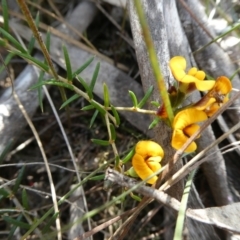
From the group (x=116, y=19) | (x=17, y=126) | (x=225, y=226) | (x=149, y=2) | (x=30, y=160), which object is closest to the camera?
(x=225, y=226)

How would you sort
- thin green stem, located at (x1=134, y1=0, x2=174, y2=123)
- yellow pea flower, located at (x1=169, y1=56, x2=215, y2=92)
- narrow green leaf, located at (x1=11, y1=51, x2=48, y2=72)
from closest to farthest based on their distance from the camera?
1. thin green stem, located at (x1=134, y1=0, x2=174, y2=123)
2. yellow pea flower, located at (x1=169, y1=56, x2=215, y2=92)
3. narrow green leaf, located at (x1=11, y1=51, x2=48, y2=72)

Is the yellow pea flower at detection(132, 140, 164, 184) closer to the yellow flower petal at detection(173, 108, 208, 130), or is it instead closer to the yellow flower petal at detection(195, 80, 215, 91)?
the yellow flower petal at detection(173, 108, 208, 130)

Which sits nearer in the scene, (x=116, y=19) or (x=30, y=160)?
(x=30, y=160)

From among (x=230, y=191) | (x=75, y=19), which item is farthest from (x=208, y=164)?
(x=75, y=19)

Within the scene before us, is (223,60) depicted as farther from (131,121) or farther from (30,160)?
(30,160)

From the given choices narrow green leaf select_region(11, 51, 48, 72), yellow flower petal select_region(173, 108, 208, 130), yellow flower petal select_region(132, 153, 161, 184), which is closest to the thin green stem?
yellow flower petal select_region(173, 108, 208, 130)

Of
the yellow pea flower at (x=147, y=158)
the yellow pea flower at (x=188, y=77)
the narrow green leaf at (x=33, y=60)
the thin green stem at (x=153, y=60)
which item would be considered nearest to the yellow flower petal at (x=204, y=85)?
the yellow pea flower at (x=188, y=77)

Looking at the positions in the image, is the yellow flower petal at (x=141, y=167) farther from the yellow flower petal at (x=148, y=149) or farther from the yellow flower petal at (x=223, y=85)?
the yellow flower petal at (x=223, y=85)
